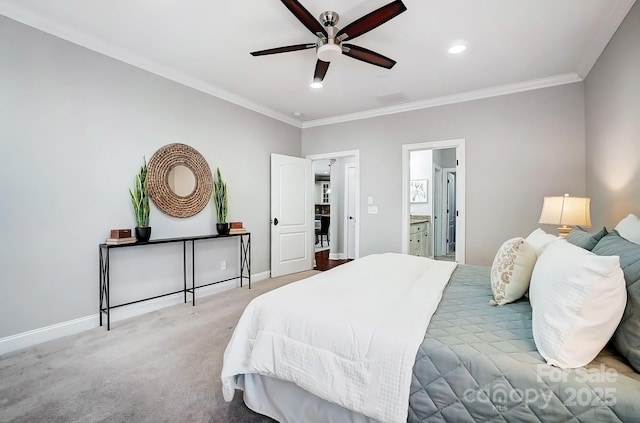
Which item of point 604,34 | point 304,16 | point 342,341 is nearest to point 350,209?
point 604,34

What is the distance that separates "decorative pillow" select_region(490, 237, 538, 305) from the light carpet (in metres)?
1.43

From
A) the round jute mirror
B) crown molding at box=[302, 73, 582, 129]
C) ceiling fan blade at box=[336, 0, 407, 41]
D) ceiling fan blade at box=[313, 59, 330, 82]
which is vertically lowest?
the round jute mirror

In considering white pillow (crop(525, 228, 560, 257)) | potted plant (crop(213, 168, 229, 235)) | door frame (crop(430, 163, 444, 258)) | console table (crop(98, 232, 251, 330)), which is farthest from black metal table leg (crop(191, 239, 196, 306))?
door frame (crop(430, 163, 444, 258))

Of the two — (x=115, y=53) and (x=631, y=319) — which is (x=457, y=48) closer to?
(x=631, y=319)

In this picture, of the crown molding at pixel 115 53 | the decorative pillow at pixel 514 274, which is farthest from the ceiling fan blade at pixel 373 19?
the crown molding at pixel 115 53

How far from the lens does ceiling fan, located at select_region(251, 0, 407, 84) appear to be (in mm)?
1903

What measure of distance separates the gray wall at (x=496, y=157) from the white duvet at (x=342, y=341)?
2509 millimetres

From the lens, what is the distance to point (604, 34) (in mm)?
2428

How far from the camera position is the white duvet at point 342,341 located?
1.11m

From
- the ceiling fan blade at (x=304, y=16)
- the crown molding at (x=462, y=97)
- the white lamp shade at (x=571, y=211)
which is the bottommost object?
the white lamp shade at (x=571, y=211)

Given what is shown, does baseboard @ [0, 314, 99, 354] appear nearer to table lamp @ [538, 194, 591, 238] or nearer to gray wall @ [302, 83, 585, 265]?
gray wall @ [302, 83, 585, 265]

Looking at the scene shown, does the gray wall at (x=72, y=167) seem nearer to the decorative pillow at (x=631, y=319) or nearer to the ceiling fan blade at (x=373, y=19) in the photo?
the ceiling fan blade at (x=373, y=19)

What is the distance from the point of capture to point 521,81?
345cm

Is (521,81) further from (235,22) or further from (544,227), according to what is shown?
(235,22)
